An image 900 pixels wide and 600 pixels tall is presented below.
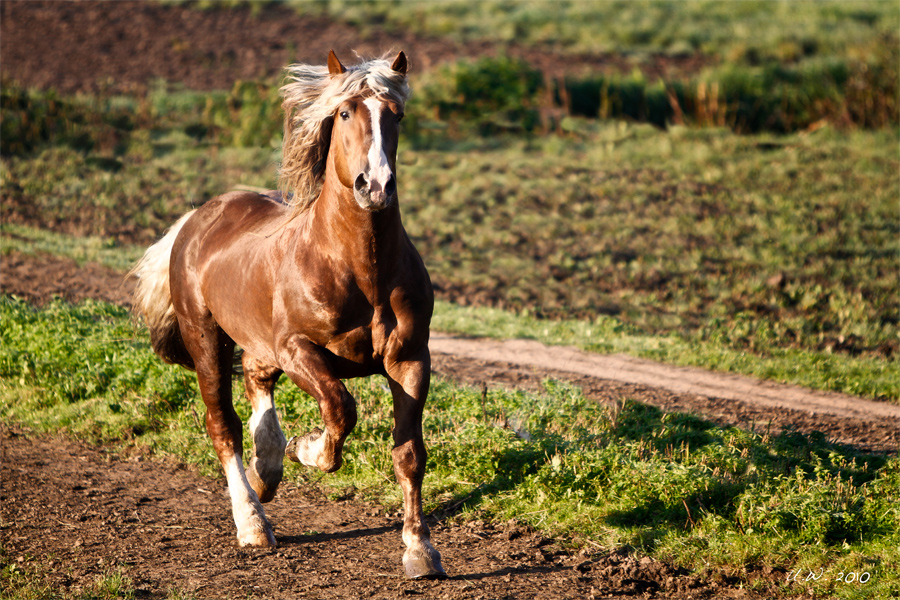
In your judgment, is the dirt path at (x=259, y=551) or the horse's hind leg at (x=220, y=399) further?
the horse's hind leg at (x=220, y=399)

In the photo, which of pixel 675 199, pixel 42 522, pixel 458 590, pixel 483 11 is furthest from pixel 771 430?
pixel 483 11

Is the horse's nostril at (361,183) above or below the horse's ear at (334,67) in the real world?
below

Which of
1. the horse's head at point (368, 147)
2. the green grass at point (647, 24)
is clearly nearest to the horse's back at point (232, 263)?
the horse's head at point (368, 147)

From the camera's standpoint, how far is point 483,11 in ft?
88.4

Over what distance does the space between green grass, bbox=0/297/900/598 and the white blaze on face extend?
2446mm

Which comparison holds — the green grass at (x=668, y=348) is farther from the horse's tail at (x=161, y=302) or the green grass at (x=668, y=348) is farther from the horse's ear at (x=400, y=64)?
the horse's ear at (x=400, y=64)

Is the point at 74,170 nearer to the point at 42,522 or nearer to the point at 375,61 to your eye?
the point at 42,522

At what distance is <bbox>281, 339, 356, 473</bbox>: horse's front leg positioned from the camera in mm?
4371

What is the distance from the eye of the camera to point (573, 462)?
5668mm

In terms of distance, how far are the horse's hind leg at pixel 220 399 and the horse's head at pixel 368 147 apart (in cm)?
185

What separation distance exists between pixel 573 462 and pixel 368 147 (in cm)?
264

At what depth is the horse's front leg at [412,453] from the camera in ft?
14.6

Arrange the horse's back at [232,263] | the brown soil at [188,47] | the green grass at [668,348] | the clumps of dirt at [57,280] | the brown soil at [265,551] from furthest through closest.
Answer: the brown soil at [188,47], the clumps of dirt at [57,280], the green grass at [668,348], the horse's back at [232,263], the brown soil at [265,551]

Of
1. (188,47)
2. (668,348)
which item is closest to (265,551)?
(668,348)
